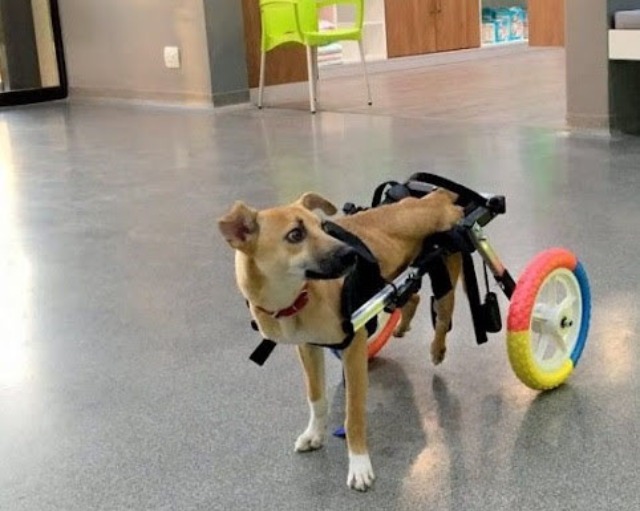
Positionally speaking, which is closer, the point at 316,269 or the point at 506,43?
the point at 316,269

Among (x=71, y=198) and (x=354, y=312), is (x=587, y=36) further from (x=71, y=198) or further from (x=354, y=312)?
(x=354, y=312)

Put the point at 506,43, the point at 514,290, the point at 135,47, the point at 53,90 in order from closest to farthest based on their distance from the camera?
the point at 514,290, the point at 135,47, the point at 53,90, the point at 506,43

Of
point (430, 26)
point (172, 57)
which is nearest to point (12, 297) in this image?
point (172, 57)

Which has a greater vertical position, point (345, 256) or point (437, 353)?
point (345, 256)

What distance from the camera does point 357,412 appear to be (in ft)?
5.91

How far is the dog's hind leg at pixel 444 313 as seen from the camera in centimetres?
209

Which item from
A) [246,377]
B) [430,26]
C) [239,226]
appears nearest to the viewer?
[239,226]

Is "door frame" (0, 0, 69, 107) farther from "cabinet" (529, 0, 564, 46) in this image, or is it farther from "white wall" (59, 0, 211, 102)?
"cabinet" (529, 0, 564, 46)

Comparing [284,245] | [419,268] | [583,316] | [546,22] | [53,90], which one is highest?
[546,22]

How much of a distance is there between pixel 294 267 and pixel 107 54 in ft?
22.2

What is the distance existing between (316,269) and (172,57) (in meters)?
6.07

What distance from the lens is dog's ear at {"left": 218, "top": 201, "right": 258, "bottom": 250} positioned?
1.62m

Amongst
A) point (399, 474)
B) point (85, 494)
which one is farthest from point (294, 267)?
point (85, 494)

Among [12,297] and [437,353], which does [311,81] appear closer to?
[12,297]
